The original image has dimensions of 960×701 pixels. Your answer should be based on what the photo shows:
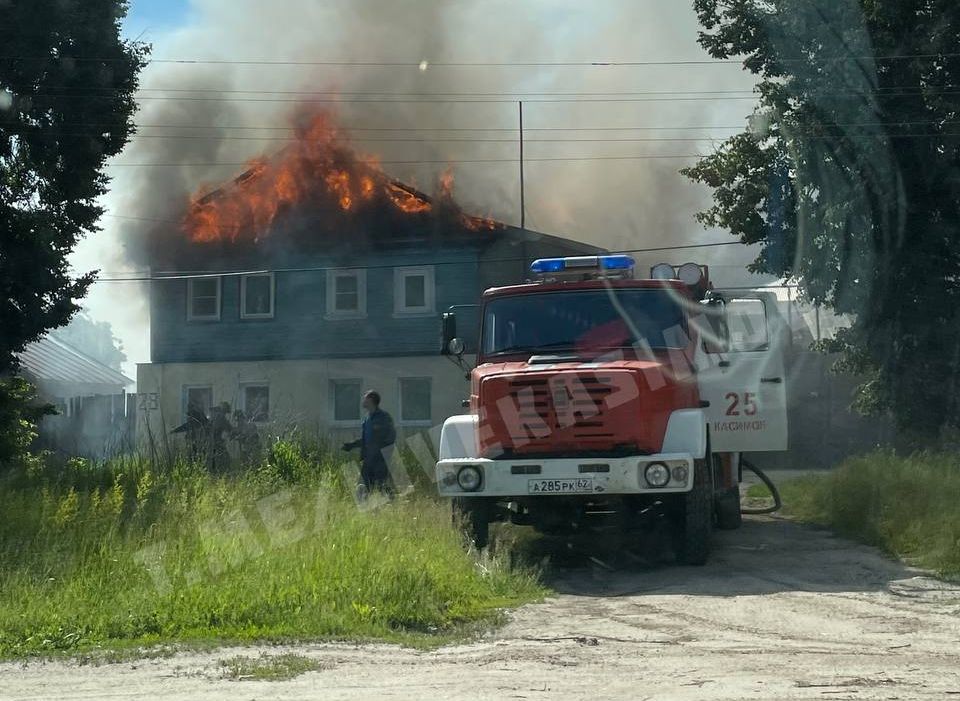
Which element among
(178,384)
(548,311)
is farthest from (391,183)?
(548,311)

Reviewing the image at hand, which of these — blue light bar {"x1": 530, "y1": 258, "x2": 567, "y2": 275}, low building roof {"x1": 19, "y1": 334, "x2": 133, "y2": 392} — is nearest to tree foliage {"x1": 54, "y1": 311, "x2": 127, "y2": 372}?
low building roof {"x1": 19, "y1": 334, "x2": 133, "y2": 392}

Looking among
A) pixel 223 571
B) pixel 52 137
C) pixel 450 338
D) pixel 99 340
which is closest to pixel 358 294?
pixel 52 137

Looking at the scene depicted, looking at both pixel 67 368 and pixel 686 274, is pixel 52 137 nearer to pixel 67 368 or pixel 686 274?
pixel 686 274

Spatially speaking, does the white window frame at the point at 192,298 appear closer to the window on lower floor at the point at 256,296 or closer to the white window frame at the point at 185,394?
the window on lower floor at the point at 256,296

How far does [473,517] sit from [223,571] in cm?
260

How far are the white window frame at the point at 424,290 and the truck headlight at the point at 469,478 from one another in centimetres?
2137

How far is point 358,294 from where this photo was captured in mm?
31453

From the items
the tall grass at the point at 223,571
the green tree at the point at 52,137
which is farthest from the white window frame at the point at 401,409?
the tall grass at the point at 223,571

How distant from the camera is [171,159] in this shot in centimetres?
2833

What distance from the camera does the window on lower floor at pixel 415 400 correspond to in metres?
30.6

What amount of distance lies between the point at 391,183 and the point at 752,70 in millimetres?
11166

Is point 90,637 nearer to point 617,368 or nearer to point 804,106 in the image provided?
point 617,368

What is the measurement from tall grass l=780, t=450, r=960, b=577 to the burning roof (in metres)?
16.0

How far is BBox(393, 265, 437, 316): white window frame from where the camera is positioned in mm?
31078
